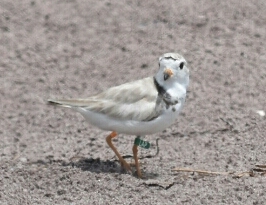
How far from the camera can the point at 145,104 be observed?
18.2 ft

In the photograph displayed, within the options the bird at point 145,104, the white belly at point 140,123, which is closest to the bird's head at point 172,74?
the bird at point 145,104

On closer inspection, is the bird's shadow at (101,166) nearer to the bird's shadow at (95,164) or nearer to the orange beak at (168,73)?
the bird's shadow at (95,164)

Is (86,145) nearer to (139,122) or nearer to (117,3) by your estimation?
(139,122)

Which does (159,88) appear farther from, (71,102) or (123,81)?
(123,81)

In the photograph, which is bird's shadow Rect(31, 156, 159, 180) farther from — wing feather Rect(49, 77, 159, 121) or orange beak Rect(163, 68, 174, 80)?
orange beak Rect(163, 68, 174, 80)

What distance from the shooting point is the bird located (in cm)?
550

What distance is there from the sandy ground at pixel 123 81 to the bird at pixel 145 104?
1.23 ft

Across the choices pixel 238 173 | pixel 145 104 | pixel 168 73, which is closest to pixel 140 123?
pixel 145 104

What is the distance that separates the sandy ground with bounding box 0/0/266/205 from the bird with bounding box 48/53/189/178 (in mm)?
374

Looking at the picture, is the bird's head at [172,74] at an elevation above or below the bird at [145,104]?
above

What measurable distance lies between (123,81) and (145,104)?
7.36 feet

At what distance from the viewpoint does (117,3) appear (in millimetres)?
9227

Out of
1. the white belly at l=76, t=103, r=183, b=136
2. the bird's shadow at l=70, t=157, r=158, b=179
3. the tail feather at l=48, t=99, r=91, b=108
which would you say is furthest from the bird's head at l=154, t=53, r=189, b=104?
the bird's shadow at l=70, t=157, r=158, b=179

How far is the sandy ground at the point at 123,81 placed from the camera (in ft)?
17.9
